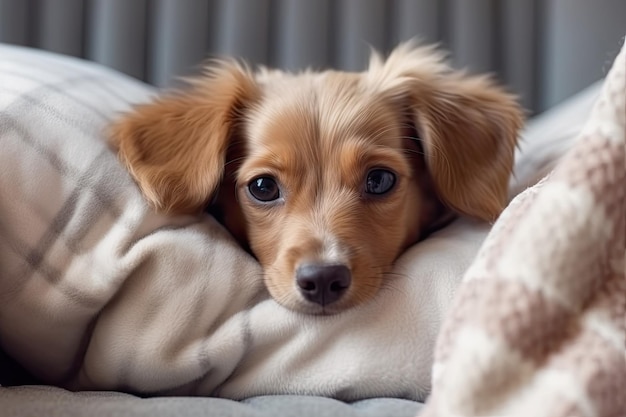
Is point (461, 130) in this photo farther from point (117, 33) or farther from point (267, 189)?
point (117, 33)

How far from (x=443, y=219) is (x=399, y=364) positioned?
0.42m

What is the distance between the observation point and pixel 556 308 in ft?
2.10

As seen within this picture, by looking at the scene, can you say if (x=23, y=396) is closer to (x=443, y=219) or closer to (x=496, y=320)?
(x=496, y=320)

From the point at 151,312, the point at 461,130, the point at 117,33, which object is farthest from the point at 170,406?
the point at 117,33

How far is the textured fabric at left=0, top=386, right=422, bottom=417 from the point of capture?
848 millimetres

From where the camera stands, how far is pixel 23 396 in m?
0.88

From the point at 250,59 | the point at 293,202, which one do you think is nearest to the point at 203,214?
the point at 293,202

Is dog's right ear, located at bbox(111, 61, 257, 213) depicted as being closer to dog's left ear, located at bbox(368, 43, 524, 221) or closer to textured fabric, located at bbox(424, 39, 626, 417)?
dog's left ear, located at bbox(368, 43, 524, 221)

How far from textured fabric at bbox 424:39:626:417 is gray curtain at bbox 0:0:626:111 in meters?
1.16

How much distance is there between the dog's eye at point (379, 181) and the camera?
1195 mm

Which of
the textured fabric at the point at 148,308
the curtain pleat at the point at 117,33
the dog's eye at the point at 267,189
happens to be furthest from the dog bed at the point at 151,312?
the curtain pleat at the point at 117,33

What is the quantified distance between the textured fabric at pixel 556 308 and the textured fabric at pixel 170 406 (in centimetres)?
21

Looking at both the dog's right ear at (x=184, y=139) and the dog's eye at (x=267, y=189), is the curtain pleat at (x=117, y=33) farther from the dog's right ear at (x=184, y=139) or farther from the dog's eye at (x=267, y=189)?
the dog's eye at (x=267, y=189)

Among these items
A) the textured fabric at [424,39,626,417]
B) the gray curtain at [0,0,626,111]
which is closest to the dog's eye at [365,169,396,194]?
the textured fabric at [424,39,626,417]
